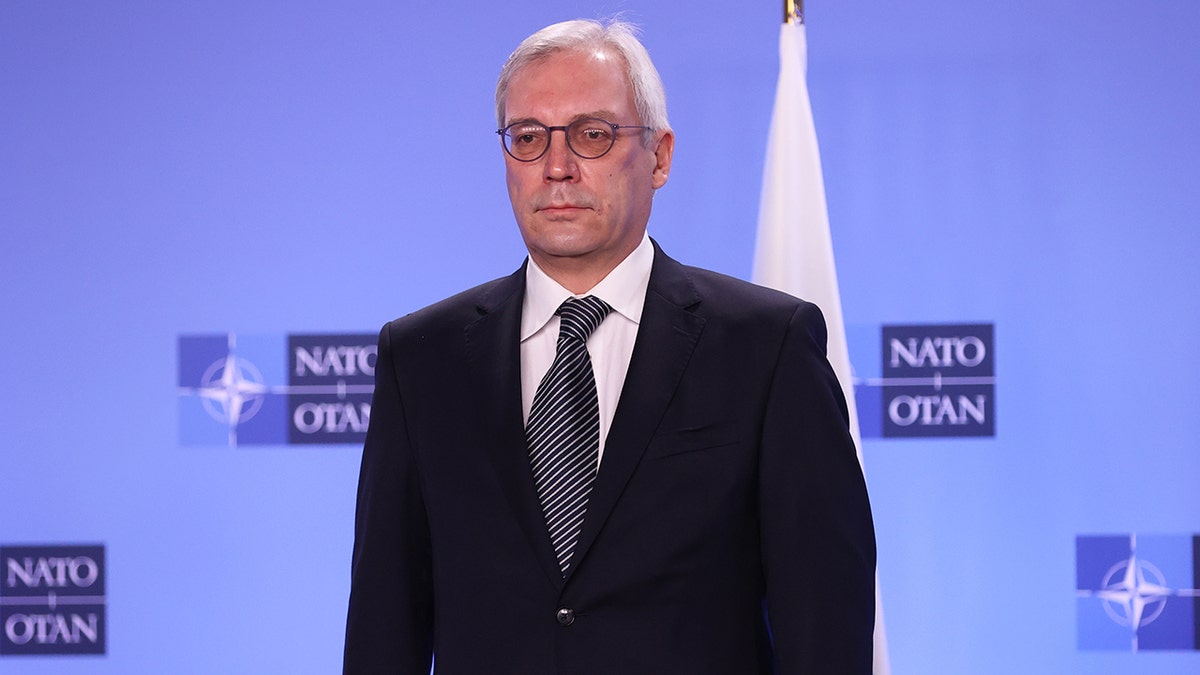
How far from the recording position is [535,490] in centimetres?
155

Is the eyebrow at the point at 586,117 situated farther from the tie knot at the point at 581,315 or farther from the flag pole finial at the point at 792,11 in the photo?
the flag pole finial at the point at 792,11

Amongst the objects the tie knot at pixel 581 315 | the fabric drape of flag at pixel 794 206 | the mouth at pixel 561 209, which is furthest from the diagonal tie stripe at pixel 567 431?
the fabric drape of flag at pixel 794 206

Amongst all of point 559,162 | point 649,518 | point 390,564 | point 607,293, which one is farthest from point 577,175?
point 390,564

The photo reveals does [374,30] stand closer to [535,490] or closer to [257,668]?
[257,668]

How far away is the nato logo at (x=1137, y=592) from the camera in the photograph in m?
3.39

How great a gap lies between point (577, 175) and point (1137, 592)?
8.38 feet

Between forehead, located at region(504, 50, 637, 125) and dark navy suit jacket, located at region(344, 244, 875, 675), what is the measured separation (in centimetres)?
25

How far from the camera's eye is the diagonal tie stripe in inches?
60.7

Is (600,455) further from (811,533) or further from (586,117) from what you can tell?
(586,117)

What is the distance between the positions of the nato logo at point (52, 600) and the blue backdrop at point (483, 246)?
36 mm

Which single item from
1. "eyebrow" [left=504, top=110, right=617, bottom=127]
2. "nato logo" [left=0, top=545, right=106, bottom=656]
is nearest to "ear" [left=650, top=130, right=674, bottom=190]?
"eyebrow" [left=504, top=110, right=617, bottom=127]

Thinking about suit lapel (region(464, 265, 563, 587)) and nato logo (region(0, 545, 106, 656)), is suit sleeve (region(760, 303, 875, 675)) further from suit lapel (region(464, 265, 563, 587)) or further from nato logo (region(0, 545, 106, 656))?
nato logo (region(0, 545, 106, 656))

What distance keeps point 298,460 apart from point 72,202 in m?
1.05

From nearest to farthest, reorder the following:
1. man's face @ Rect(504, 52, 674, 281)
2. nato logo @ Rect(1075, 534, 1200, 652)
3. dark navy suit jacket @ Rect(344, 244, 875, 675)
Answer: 1. dark navy suit jacket @ Rect(344, 244, 875, 675)
2. man's face @ Rect(504, 52, 674, 281)
3. nato logo @ Rect(1075, 534, 1200, 652)
